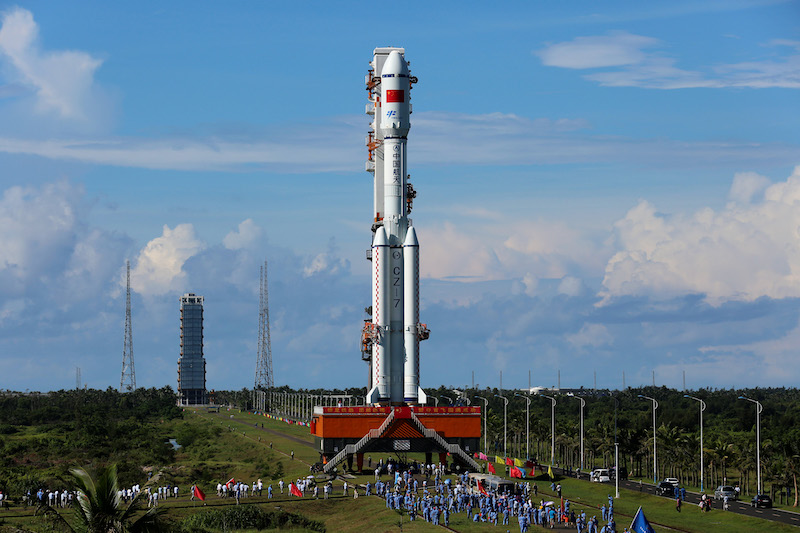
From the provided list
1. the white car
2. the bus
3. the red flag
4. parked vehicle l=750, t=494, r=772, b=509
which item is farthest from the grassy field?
parked vehicle l=750, t=494, r=772, b=509

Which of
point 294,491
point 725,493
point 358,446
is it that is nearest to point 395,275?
point 358,446

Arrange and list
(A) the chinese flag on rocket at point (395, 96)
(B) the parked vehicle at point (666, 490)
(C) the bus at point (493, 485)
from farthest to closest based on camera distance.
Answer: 1. (A) the chinese flag on rocket at point (395, 96)
2. (B) the parked vehicle at point (666, 490)
3. (C) the bus at point (493, 485)

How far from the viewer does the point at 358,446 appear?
296ft

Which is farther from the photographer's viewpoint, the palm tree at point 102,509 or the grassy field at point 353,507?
the grassy field at point 353,507

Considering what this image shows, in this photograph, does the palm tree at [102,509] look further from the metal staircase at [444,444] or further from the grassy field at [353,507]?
the metal staircase at [444,444]

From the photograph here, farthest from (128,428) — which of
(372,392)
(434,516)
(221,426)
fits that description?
(434,516)

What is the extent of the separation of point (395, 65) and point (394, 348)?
90.5ft

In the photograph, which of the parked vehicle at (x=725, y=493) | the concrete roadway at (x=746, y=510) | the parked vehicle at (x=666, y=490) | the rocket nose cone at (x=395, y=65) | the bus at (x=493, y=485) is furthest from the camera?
the rocket nose cone at (x=395, y=65)

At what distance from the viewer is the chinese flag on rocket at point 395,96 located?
9869 centimetres

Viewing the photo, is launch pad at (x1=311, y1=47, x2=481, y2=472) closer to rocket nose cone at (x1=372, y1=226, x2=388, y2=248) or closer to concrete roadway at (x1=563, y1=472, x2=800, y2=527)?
rocket nose cone at (x1=372, y1=226, x2=388, y2=248)

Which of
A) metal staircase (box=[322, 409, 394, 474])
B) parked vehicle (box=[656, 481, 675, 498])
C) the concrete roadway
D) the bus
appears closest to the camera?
the concrete roadway

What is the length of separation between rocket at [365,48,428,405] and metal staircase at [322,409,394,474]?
630cm

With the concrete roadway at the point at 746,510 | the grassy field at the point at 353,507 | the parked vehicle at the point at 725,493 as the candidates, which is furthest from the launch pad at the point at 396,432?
the parked vehicle at the point at 725,493

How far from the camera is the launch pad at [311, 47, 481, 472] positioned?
90688mm
